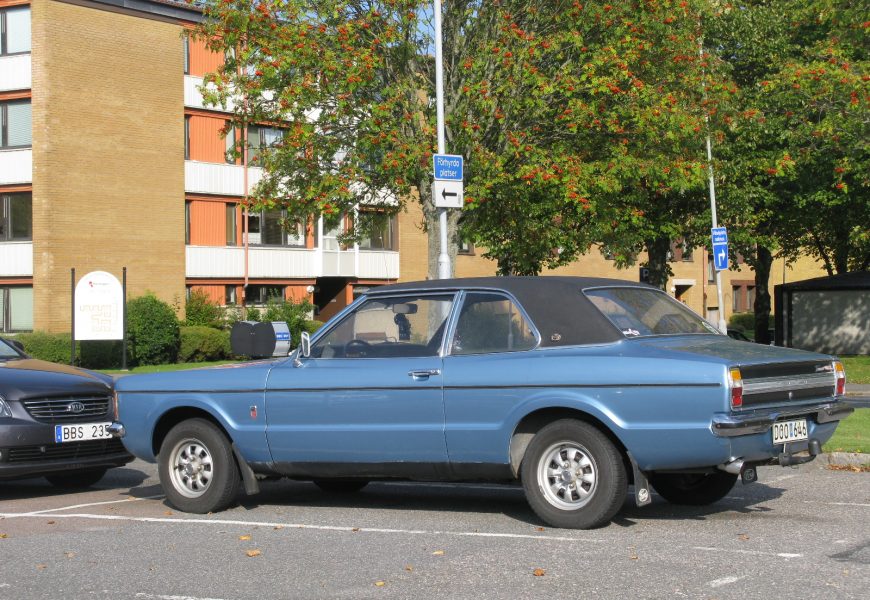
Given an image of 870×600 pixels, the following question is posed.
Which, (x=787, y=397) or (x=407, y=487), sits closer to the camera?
(x=787, y=397)

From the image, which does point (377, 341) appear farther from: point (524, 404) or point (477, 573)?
point (477, 573)

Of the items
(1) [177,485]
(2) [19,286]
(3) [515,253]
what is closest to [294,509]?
(1) [177,485]

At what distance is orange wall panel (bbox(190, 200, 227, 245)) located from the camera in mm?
43344

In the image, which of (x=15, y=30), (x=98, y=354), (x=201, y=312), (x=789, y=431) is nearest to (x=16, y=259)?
(x=98, y=354)

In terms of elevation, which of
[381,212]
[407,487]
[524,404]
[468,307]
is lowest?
[407,487]

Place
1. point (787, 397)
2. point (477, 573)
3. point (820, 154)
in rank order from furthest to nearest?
1. point (820, 154)
2. point (787, 397)
3. point (477, 573)

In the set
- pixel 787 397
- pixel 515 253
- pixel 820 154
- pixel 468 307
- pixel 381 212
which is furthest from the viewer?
pixel 820 154

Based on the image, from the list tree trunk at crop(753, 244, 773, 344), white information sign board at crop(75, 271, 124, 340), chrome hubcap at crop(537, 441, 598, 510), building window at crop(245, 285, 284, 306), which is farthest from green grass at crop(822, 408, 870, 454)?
building window at crop(245, 285, 284, 306)

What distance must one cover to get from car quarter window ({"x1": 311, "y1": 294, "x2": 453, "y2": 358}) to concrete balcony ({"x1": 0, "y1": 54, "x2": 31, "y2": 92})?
3281 cm

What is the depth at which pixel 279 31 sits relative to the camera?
2302cm

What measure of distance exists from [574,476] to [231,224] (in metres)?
38.0

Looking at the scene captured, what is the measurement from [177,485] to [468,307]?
108 inches

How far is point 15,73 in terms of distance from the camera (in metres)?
38.9

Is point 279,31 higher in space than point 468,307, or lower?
higher
